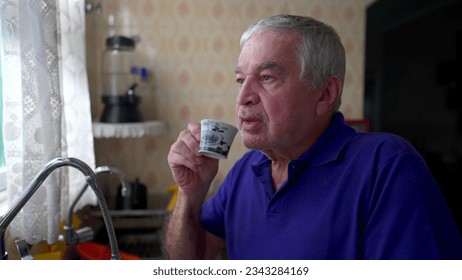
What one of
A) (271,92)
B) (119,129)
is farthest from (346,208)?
(119,129)

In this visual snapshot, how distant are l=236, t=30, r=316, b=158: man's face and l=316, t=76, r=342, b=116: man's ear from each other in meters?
0.02

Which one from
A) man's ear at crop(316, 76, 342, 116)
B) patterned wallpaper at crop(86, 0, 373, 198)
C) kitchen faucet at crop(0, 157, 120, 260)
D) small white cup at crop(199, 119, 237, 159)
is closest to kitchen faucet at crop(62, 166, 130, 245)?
kitchen faucet at crop(0, 157, 120, 260)

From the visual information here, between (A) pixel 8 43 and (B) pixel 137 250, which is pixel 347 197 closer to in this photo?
(A) pixel 8 43

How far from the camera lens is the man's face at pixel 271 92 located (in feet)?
2.01

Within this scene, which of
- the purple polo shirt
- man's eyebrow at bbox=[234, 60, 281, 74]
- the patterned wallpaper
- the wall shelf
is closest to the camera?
the purple polo shirt

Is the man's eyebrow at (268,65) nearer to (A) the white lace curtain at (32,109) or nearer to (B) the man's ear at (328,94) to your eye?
(B) the man's ear at (328,94)

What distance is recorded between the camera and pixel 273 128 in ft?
2.05

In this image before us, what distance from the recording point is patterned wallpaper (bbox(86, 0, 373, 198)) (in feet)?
5.67

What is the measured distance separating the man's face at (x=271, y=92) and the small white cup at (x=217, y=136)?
0.06 metres

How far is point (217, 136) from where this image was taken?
1.90 ft

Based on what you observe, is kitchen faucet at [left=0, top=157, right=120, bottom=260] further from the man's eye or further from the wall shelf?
the wall shelf

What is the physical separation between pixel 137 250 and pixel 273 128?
0.95 meters

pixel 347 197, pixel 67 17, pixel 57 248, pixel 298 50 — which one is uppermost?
pixel 67 17

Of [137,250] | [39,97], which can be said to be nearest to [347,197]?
[39,97]
